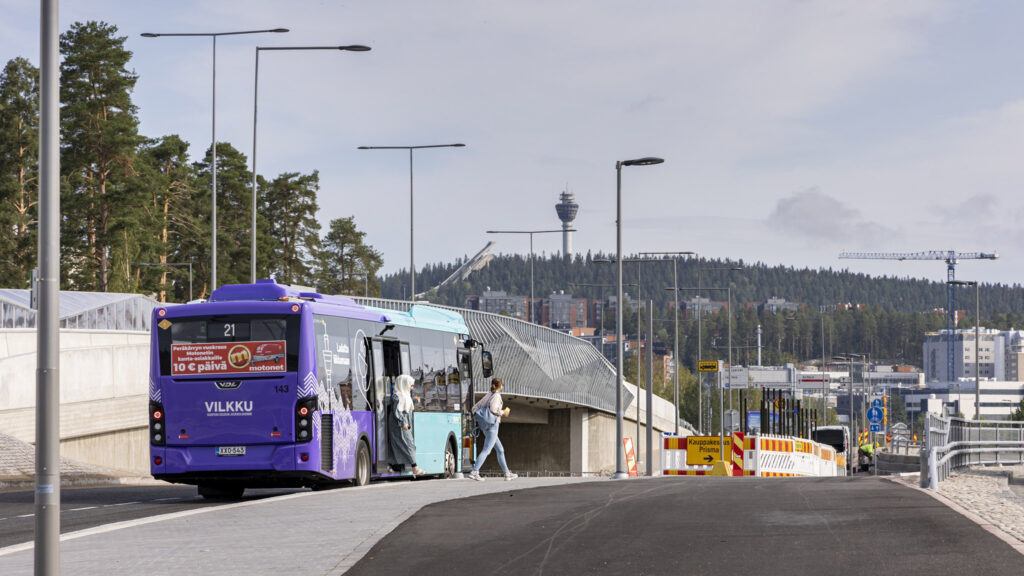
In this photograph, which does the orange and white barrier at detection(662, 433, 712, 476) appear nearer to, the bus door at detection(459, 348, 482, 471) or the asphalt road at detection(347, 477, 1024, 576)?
the bus door at detection(459, 348, 482, 471)

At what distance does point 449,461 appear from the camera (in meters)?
27.0

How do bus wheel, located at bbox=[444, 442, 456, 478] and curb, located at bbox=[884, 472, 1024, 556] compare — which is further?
bus wheel, located at bbox=[444, 442, 456, 478]

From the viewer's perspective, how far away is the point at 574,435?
73750 millimetres

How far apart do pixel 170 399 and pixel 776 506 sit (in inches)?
342

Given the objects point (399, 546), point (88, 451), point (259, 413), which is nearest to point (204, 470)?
point (259, 413)

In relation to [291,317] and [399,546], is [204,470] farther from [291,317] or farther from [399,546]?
[399,546]

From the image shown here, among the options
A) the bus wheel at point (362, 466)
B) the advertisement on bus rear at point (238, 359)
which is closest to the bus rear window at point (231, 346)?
the advertisement on bus rear at point (238, 359)

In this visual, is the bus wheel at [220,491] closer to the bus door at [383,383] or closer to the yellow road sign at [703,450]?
the bus door at [383,383]

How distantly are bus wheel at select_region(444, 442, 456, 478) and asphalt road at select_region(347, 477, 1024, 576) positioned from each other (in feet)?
29.5

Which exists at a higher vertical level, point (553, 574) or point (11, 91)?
point (11, 91)

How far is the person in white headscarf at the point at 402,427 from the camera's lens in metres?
23.7

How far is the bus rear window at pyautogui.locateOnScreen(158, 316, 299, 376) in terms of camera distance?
2005 cm

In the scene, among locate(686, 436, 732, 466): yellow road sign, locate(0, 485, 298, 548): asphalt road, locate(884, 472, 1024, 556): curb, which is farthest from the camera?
locate(686, 436, 732, 466): yellow road sign

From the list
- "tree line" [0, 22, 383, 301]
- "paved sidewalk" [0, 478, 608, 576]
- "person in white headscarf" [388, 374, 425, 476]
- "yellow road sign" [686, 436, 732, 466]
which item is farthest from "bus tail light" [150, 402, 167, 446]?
"tree line" [0, 22, 383, 301]
